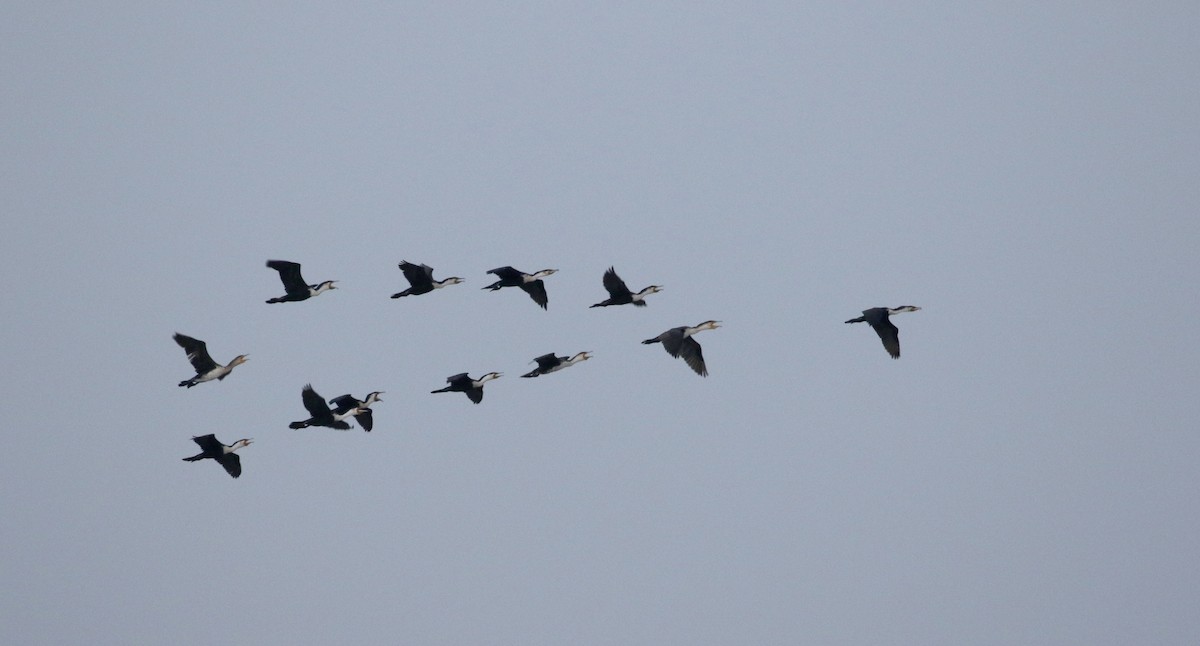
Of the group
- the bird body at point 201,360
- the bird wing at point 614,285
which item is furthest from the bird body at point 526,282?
the bird body at point 201,360

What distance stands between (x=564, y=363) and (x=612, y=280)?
305 centimetres

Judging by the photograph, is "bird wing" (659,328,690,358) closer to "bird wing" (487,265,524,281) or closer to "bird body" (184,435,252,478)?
"bird wing" (487,265,524,281)

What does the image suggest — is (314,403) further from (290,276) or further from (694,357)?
(694,357)

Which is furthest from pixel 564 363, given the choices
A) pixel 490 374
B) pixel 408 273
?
pixel 408 273

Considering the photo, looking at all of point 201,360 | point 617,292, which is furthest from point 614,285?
point 201,360

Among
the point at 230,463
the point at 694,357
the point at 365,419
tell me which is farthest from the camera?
the point at 365,419

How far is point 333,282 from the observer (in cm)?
4384

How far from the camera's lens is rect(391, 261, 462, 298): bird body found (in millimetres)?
44062

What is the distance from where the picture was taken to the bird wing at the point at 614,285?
42938 mm

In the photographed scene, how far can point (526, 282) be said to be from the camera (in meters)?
45.4

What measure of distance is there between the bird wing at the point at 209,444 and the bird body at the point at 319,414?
261 centimetres

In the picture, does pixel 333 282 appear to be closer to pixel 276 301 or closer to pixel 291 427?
pixel 276 301

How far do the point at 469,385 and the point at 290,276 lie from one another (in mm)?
5706

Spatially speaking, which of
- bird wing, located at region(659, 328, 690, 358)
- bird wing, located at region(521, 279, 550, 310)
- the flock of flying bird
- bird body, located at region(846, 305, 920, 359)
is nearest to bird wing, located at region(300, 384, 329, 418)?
the flock of flying bird
